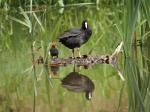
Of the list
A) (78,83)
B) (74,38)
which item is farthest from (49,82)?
(74,38)

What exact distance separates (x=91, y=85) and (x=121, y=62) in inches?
25.4

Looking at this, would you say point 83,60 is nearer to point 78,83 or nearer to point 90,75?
point 90,75

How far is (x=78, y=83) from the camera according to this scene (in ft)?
15.9

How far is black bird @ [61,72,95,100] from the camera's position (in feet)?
15.1

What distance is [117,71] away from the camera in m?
5.05

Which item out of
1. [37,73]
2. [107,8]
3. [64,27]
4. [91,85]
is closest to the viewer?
[91,85]

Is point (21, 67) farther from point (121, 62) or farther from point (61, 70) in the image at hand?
point (121, 62)

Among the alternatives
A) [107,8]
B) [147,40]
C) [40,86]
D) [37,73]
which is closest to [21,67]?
[37,73]

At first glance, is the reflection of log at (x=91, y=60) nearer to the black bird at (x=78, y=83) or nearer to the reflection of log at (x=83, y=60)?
the reflection of log at (x=83, y=60)

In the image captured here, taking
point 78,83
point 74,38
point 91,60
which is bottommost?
point 78,83

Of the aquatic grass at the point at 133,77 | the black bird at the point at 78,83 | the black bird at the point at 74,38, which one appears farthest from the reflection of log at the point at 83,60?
the aquatic grass at the point at 133,77

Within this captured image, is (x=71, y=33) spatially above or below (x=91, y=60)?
above

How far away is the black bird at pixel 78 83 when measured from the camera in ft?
15.1

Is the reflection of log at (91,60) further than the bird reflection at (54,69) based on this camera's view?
Yes
